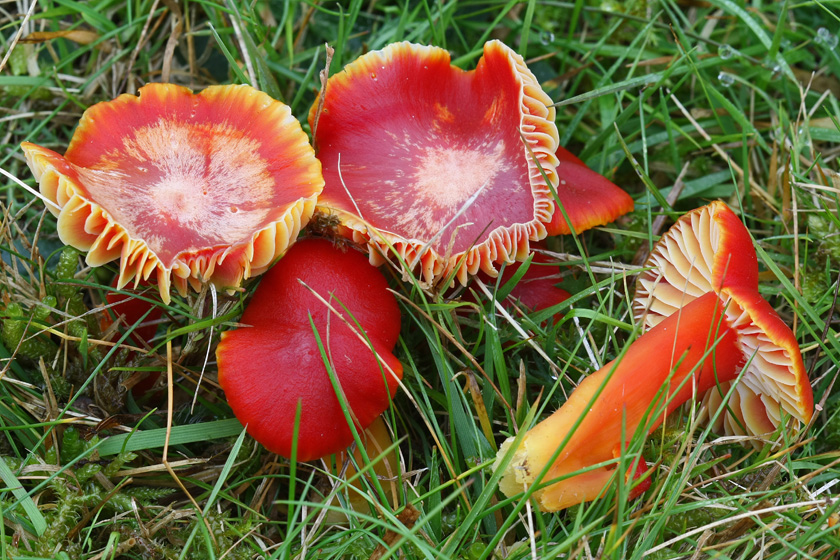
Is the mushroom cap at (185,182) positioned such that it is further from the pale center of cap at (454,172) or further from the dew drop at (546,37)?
the dew drop at (546,37)

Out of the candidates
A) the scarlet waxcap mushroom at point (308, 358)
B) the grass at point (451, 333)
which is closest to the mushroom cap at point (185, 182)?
the scarlet waxcap mushroom at point (308, 358)

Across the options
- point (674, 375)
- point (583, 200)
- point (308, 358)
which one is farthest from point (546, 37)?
point (308, 358)

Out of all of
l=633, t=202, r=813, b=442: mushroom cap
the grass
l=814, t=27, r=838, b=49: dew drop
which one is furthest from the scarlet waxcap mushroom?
l=814, t=27, r=838, b=49: dew drop

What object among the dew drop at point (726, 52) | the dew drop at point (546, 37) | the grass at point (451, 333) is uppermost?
the dew drop at point (546, 37)

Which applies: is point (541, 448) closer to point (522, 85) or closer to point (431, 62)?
point (522, 85)

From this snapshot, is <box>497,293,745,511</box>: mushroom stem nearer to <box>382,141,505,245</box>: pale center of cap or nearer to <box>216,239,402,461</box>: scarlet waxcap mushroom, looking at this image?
<box>216,239,402,461</box>: scarlet waxcap mushroom

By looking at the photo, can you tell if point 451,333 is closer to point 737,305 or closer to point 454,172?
point 454,172
